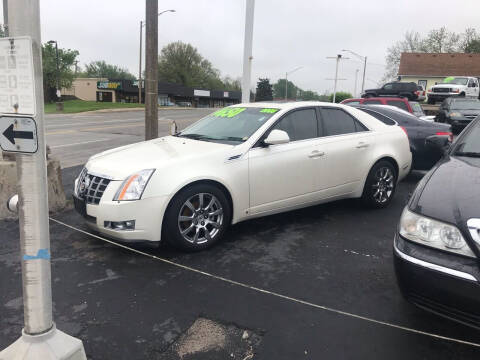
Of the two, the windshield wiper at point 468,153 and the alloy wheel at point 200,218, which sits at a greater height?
the windshield wiper at point 468,153

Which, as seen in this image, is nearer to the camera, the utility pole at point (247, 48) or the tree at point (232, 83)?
the utility pole at point (247, 48)

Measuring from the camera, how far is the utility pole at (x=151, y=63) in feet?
21.8

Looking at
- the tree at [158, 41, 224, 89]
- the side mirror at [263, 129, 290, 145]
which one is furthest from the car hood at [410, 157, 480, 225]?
the tree at [158, 41, 224, 89]

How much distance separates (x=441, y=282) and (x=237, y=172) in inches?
94.1

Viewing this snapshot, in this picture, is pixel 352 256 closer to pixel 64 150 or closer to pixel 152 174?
pixel 152 174

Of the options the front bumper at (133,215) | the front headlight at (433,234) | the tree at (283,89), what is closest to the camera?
the front headlight at (433,234)

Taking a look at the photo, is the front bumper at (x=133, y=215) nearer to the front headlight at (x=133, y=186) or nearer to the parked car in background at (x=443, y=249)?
the front headlight at (x=133, y=186)

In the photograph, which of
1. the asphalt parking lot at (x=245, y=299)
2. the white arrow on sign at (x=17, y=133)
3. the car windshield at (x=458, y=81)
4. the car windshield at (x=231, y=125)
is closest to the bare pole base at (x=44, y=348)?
the asphalt parking lot at (x=245, y=299)

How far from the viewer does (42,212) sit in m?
2.15

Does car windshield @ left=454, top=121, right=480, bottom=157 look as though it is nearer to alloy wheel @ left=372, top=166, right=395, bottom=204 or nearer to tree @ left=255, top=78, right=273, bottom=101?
alloy wheel @ left=372, top=166, right=395, bottom=204

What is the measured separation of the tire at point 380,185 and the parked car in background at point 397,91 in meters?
15.4

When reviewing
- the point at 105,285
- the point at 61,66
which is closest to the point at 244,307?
the point at 105,285

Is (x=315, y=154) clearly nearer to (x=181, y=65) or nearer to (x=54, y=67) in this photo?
(x=54, y=67)

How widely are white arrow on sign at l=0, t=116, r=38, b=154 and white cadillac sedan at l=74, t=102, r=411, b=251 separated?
1783 mm
